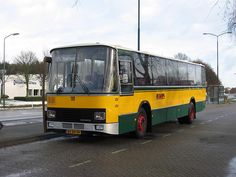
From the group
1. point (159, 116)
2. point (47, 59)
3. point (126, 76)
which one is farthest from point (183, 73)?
point (47, 59)

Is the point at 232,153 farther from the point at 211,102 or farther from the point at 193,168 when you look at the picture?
the point at 211,102

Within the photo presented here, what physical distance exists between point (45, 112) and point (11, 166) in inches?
156

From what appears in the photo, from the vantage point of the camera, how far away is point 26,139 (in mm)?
12312

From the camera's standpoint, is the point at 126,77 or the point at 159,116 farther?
the point at 159,116

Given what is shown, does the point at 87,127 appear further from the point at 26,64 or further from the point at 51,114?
the point at 26,64

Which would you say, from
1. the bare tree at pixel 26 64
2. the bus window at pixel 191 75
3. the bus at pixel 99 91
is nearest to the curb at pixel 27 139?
the bus at pixel 99 91

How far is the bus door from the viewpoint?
39.1ft

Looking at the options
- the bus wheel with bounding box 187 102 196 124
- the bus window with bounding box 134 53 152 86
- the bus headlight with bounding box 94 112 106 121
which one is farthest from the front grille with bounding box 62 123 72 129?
the bus wheel with bounding box 187 102 196 124

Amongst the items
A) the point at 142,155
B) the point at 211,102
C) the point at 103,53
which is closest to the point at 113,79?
the point at 103,53

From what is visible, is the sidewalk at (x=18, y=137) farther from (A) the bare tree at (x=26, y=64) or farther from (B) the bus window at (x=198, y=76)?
(A) the bare tree at (x=26, y=64)

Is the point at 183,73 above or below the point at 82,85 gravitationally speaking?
above

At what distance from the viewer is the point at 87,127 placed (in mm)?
11523

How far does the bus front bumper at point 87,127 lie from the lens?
447 inches

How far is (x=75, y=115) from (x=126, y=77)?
1.91 meters
